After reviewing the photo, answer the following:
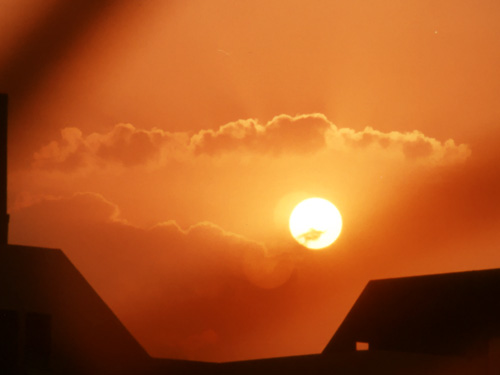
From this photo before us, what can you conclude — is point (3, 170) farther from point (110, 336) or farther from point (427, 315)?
point (427, 315)

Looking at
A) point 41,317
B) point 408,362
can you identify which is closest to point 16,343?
point 41,317

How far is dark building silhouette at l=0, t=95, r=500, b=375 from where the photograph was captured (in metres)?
15.5

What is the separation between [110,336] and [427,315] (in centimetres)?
1011

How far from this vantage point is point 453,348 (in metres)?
22.0

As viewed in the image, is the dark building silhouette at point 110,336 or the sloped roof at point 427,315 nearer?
the dark building silhouette at point 110,336

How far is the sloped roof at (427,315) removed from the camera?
21.8 m

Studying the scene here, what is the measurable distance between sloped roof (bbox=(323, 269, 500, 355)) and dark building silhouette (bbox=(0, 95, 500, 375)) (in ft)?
0.13

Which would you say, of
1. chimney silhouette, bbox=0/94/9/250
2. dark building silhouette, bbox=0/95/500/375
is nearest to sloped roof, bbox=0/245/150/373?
dark building silhouette, bbox=0/95/500/375

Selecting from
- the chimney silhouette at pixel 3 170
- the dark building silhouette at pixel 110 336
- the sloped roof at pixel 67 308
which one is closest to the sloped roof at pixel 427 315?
the dark building silhouette at pixel 110 336

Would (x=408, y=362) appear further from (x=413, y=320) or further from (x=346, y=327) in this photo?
(x=346, y=327)

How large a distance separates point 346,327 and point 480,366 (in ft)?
29.7

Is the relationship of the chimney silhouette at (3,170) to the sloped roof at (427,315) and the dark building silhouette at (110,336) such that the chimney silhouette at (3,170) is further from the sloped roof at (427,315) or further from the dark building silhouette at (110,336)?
the sloped roof at (427,315)

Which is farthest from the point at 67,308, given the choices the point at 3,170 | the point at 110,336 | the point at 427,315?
the point at 427,315

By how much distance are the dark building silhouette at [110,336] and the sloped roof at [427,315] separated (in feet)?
0.13
